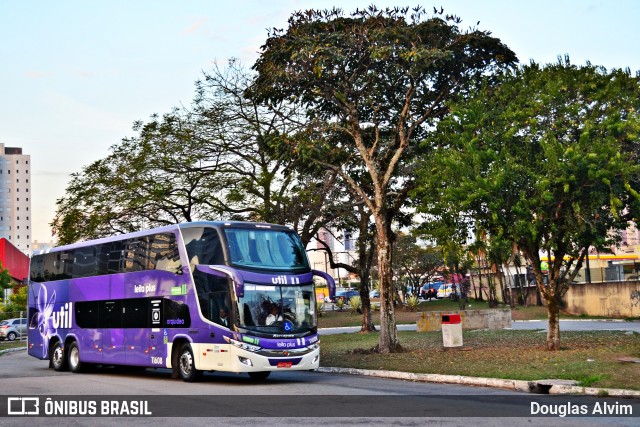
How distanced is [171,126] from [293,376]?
61.3ft

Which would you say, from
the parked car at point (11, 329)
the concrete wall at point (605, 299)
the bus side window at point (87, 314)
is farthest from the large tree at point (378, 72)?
the parked car at point (11, 329)

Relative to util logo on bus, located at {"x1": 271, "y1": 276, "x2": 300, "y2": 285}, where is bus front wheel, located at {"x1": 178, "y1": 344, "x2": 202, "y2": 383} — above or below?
below

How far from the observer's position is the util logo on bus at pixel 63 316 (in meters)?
26.0

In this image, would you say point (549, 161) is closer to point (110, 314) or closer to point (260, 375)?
point (260, 375)

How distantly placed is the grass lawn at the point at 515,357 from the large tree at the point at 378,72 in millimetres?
2035

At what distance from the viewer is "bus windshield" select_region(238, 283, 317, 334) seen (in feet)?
64.6

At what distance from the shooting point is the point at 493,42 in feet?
84.5

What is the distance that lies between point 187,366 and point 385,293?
7567mm

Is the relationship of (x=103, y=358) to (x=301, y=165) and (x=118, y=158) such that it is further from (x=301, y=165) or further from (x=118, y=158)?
(x=118, y=158)

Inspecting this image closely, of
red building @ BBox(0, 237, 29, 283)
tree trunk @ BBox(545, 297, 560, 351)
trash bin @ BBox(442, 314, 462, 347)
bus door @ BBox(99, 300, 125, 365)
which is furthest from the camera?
red building @ BBox(0, 237, 29, 283)

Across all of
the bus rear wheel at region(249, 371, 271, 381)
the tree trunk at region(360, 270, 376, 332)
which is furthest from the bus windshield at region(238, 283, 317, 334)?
the tree trunk at region(360, 270, 376, 332)

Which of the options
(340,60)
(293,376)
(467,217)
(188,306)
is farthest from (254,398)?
(340,60)

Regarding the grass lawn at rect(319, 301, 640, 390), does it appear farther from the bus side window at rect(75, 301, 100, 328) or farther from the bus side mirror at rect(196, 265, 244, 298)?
Answer: the bus side window at rect(75, 301, 100, 328)

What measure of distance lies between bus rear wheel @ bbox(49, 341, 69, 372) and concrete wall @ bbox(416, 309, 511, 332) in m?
17.8
